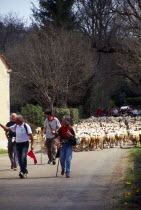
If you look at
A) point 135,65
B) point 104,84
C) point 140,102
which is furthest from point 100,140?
point 140,102

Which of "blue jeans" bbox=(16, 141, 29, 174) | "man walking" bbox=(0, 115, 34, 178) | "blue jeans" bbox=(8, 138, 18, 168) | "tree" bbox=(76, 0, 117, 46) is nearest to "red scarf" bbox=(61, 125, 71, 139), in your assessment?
"man walking" bbox=(0, 115, 34, 178)

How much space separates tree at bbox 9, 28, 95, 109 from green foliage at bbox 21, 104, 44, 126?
7.33 feet

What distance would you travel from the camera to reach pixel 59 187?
10266mm

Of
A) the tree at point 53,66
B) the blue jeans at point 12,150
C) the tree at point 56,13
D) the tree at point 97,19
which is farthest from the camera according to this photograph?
the tree at point 97,19

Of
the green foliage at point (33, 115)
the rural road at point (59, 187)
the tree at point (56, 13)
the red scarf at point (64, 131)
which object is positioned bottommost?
the rural road at point (59, 187)

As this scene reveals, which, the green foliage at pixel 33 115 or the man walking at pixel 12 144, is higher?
the green foliage at pixel 33 115

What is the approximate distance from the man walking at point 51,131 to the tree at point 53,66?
1957cm

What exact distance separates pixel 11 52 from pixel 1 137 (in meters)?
21.1

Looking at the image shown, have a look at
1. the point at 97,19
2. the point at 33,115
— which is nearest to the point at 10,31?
the point at 97,19

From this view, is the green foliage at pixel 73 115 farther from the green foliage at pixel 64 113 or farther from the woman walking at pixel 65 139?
the woman walking at pixel 65 139

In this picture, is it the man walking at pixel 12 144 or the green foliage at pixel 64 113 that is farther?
the green foliage at pixel 64 113

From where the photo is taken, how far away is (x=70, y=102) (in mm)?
43188

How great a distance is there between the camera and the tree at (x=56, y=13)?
43500mm

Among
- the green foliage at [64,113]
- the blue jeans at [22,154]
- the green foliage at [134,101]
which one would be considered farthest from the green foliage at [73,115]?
the blue jeans at [22,154]
